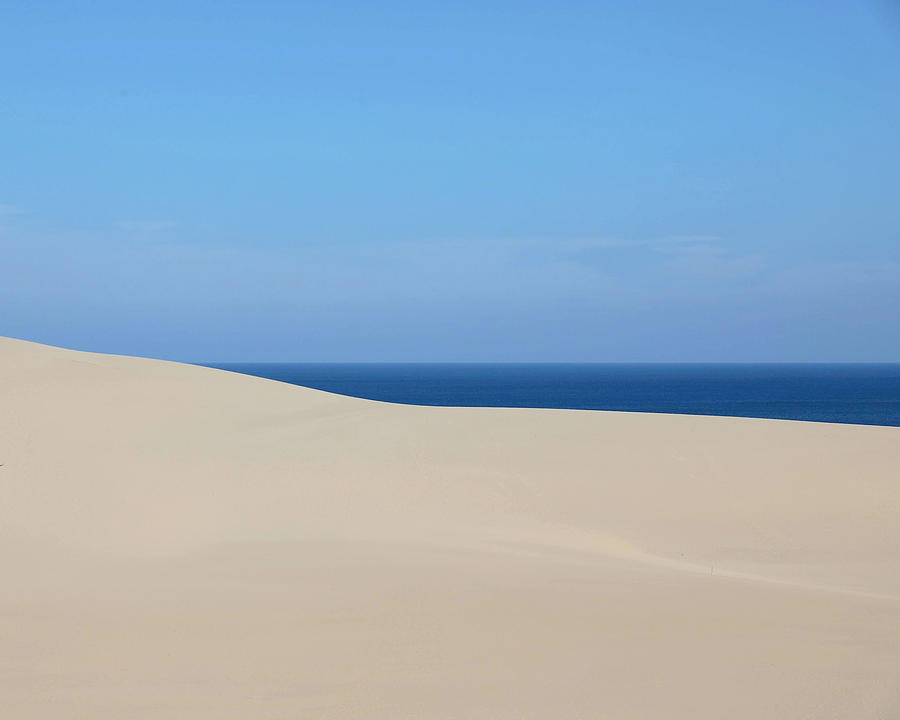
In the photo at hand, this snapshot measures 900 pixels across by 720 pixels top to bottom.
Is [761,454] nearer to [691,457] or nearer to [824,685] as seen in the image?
[691,457]

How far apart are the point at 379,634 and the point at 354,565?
69.5 inches

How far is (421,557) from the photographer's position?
280 inches

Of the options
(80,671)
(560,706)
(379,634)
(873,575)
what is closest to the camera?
(560,706)

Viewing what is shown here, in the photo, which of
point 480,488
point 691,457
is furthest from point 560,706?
point 691,457

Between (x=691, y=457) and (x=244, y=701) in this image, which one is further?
(x=691, y=457)

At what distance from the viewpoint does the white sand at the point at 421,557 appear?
430cm

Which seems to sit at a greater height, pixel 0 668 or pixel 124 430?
pixel 124 430

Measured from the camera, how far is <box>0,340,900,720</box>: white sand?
430 centimetres

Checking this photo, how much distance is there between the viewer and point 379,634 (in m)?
5.11

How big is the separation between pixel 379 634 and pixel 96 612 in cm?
183

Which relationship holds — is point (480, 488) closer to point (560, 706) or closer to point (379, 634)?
point (379, 634)

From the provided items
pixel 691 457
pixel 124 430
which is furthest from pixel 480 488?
pixel 124 430

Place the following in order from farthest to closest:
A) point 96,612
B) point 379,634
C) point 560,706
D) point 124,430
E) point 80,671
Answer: point 124,430, point 96,612, point 379,634, point 80,671, point 560,706

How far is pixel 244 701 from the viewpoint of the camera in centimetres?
410
